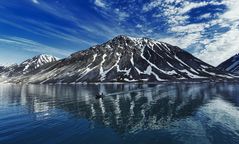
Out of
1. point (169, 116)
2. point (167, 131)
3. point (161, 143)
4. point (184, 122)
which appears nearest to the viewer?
point (161, 143)

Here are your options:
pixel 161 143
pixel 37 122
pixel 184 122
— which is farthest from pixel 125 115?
pixel 161 143

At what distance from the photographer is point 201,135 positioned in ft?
156

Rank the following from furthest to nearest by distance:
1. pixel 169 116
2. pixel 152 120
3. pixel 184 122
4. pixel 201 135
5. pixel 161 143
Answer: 1. pixel 169 116
2. pixel 152 120
3. pixel 184 122
4. pixel 201 135
5. pixel 161 143

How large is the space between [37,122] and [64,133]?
50.0 feet

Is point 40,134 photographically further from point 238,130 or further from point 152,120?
point 238,130

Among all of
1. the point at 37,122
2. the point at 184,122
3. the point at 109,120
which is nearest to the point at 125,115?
the point at 109,120

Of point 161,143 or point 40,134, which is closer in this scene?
point 161,143

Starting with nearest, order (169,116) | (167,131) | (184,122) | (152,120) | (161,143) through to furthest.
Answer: (161,143) < (167,131) < (184,122) < (152,120) < (169,116)

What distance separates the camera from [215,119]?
207 ft

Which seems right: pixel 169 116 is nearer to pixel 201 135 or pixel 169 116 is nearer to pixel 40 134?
pixel 201 135

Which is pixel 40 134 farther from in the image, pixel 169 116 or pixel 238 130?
pixel 238 130

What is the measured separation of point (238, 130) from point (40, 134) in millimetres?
39753

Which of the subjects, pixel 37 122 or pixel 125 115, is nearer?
pixel 37 122

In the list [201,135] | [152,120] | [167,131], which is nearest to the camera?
[201,135]
